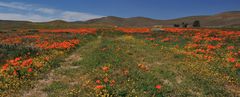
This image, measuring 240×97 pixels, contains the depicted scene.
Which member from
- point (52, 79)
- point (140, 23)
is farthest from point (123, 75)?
point (140, 23)

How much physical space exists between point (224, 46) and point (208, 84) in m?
11.6

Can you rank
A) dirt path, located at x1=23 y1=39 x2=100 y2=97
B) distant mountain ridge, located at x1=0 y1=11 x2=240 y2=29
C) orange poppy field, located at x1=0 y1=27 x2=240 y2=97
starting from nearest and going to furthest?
orange poppy field, located at x1=0 y1=27 x2=240 y2=97 → dirt path, located at x1=23 y1=39 x2=100 y2=97 → distant mountain ridge, located at x1=0 y1=11 x2=240 y2=29

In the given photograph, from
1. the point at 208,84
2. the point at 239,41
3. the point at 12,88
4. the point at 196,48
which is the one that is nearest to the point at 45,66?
the point at 12,88

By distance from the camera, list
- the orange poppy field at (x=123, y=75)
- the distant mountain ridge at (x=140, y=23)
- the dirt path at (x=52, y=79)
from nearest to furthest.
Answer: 1. the orange poppy field at (x=123, y=75)
2. the dirt path at (x=52, y=79)
3. the distant mountain ridge at (x=140, y=23)

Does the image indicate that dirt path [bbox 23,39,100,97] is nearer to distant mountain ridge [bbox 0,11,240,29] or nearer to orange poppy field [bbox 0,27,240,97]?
orange poppy field [bbox 0,27,240,97]

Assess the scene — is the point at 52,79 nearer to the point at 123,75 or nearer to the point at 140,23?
the point at 123,75

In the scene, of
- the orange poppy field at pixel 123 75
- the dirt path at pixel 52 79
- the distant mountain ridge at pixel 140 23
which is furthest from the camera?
the distant mountain ridge at pixel 140 23

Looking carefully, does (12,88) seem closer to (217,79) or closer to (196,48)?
(217,79)

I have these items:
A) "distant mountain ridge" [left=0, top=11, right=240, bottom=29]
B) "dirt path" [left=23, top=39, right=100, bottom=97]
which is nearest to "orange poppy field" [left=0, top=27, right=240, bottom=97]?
"dirt path" [left=23, top=39, right=100, bottom=97]

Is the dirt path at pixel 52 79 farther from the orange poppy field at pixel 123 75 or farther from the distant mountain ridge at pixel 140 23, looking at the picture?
the distant mountain ridge at pixel 140 23

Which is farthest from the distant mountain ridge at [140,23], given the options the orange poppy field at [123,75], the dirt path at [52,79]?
the dirt path at [52,79]

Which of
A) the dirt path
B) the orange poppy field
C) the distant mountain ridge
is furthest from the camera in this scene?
the distant mountain ridge

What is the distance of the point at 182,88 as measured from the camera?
1354cm

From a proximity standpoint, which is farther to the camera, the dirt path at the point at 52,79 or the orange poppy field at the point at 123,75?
the dirt path at the point at 52,79
